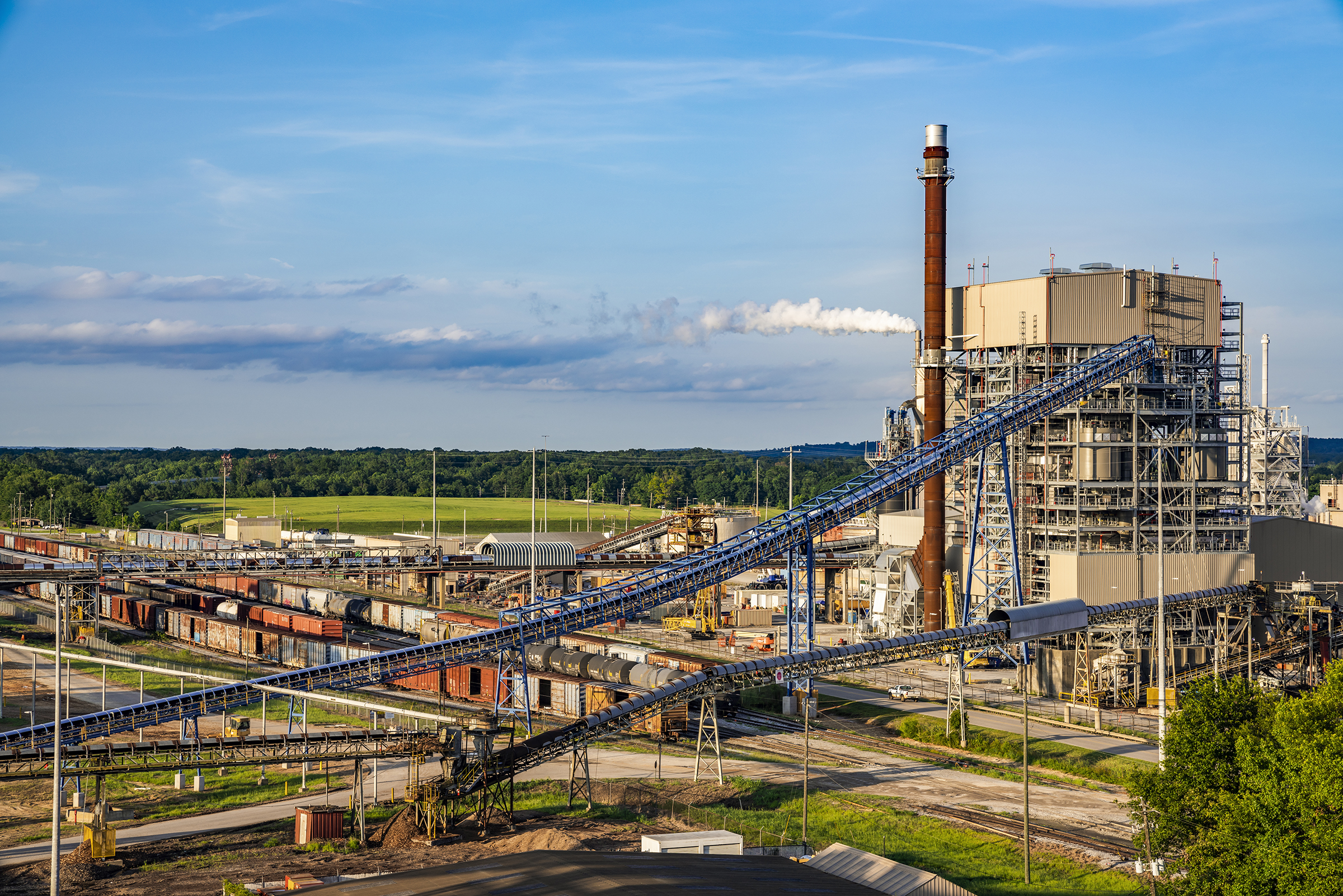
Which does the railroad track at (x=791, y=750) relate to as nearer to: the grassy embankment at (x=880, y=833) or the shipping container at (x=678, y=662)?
the grassy embankment at (x=880, y=833)

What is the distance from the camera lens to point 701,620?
10950cm

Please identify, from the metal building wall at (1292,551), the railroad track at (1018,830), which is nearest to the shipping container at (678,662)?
the railroad track at (1018,830)

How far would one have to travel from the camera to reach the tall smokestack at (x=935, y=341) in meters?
84.6

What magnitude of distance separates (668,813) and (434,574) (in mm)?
82750

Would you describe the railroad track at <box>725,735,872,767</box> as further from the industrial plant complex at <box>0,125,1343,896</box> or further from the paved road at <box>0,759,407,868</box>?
the paved road at <box>0,759,407,868</box>

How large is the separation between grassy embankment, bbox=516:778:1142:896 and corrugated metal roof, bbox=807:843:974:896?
9.70 ft

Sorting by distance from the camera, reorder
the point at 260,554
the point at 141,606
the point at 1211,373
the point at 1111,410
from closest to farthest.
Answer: the point at 1111,410, the point at 1211,373, the point at 141,606, the point at 260,554

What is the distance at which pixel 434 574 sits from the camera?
13050 cm

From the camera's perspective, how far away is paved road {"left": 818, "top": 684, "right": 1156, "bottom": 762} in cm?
6406

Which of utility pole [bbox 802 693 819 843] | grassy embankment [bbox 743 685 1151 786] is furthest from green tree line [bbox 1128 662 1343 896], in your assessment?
grassy embankment [bbox 743 685 1151 786]

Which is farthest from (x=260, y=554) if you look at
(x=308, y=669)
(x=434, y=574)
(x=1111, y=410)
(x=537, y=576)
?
(x=1111, y=410)

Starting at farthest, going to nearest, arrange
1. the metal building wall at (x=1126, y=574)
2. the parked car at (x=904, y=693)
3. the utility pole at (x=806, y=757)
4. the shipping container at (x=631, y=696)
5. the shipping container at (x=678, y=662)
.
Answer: the metal building wall at (x=1126, y=574) < the parked car at (x=904, y=693) < the shipping container at (x=678, y=662) < the shipping container at (x=631, y=696) < the utility pole at (x=806, y=757)

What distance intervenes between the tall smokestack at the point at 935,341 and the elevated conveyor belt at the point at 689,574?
546cm

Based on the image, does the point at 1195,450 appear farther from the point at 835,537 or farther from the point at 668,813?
the point at 835,537
